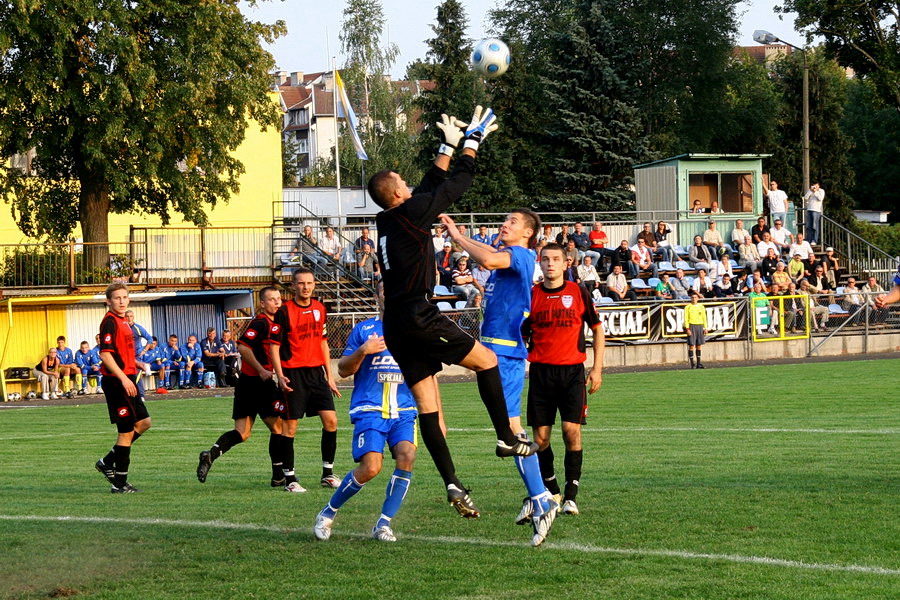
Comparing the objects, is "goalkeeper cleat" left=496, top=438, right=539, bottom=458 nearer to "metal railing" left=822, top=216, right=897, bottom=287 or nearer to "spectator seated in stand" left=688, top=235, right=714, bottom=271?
"spectator seated in stand" left=688, top=235, right=714, bottom=271

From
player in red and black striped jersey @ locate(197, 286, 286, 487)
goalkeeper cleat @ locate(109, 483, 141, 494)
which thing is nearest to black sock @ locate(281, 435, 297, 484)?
player in red and black striped jersey @ locate(197, 286, 286, 487)

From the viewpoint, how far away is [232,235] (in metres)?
34.7

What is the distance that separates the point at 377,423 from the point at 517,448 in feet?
3.95

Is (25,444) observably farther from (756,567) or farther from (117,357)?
(756,567)

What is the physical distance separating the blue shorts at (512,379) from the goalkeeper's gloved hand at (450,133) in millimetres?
1955

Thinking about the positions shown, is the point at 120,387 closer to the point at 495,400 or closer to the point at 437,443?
the point at 437,443

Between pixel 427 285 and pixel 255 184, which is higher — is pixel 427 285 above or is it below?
below

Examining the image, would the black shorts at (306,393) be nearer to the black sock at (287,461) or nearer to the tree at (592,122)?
the black sock at (287,461)

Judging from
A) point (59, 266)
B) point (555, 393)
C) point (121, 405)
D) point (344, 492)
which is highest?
point (59, 266)

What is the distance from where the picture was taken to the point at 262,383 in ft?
38.9

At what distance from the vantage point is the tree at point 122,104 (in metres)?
A: 31.5

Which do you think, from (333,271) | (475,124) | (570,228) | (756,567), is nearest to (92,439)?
(475,124)

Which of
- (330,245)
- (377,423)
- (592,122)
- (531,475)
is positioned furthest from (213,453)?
(592,122)

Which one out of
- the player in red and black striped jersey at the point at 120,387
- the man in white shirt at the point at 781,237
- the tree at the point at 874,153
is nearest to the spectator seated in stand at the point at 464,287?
the man in white shirt at the point at 781,237
